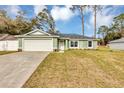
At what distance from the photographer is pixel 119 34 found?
50.5 metres

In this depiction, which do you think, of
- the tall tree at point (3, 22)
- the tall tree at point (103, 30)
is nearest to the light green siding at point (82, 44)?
the tall tree at point (3, 22)

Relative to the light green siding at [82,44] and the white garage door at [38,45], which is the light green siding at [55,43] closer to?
the white garage door at [38,45]

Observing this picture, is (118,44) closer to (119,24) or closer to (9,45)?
(9,45)

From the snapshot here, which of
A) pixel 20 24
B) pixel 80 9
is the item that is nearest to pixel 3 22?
pixel 20 24

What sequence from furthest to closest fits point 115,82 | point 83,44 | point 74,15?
point 74,15 < point 83,44 < point 115,82

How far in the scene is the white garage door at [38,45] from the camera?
2509cm

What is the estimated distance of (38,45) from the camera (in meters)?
25.3

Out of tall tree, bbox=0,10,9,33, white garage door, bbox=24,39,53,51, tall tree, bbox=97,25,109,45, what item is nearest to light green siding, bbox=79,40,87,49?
white garage door, bbox=24,39,53,51

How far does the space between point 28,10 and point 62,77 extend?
35.7m

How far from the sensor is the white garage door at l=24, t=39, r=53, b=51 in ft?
82.3

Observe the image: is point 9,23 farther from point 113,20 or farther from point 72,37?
point 113,20

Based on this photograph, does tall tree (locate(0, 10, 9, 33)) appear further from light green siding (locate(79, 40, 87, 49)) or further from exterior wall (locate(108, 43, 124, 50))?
exterior wall (locate(108, 43, 124, 50))

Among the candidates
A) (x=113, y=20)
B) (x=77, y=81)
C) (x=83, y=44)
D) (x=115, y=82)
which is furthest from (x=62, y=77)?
(x=113, y=20)

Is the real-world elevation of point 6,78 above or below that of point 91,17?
below
